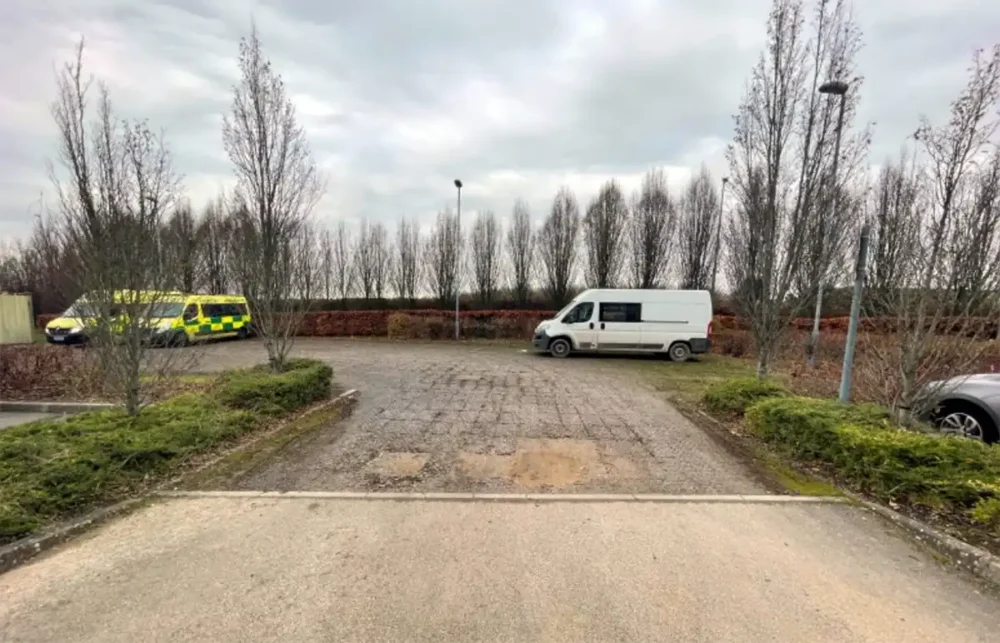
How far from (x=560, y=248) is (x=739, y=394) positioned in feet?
79.1

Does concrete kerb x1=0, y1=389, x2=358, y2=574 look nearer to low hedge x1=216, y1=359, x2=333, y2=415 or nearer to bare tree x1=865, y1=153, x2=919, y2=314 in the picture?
low hedge x1=216, y1=359, x2=333, y2=415

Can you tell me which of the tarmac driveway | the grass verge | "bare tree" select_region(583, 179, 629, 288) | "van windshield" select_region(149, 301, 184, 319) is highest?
"bare tree" select_region(583, 179, 629, 288)

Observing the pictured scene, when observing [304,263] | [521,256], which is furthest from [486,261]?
[304,263]

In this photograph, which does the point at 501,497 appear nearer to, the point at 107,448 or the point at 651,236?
the point at 107,448

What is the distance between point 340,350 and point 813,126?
16.8 metres

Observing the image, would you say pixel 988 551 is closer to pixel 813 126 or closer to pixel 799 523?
pixel 799 523

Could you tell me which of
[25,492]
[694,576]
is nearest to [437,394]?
[25,492]

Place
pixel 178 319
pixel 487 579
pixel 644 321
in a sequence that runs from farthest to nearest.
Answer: pixel 644 321
pixel 178 319
pixel 487 579

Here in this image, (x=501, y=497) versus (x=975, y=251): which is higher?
(x=975, y=251)

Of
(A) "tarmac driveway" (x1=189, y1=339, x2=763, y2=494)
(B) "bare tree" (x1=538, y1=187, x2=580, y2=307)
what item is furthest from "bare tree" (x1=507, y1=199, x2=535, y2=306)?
(A) "tarmac driveway" (x1=189, y1=339, x2=763, y2=494)

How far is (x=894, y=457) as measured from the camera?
4.57 m

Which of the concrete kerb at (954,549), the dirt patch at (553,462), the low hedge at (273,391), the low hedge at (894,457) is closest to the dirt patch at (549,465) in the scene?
the dirt patch at (553,462)

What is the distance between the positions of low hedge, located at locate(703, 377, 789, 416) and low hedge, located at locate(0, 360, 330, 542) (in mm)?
6912

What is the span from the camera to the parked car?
614 centimetres
